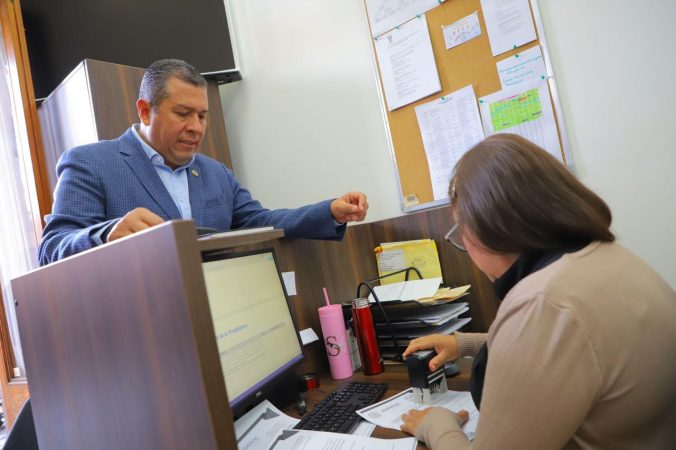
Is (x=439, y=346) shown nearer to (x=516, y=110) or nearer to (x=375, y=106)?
(x=516, y=110)

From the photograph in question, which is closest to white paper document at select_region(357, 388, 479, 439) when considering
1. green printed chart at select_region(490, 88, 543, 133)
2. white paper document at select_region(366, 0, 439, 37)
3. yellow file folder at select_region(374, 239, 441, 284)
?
yellow file folder at select_region(374, 239, 441, 284)

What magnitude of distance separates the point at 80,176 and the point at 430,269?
1.16 m

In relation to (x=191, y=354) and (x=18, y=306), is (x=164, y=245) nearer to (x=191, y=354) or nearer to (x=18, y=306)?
(x=191, y=354)

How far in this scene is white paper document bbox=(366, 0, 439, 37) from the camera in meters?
1.90

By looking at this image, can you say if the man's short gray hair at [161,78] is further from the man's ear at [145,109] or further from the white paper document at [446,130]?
the white paper document at [446,130]

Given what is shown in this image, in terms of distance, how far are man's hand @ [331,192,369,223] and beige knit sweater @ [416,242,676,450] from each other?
0.78 meters

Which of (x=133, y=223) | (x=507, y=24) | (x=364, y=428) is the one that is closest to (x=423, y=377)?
(x=364, y=428)

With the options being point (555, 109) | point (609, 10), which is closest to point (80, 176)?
point (555, 109)

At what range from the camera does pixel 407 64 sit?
6.39ft

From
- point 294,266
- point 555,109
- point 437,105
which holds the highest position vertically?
point 437,105

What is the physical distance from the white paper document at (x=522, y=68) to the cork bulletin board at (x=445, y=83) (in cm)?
1

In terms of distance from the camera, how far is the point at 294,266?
1.39 meters

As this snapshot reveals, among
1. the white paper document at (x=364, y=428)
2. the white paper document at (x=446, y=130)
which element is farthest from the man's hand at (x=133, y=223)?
the white paper document at (x=446, y=130)

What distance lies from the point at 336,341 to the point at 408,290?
300 mm
